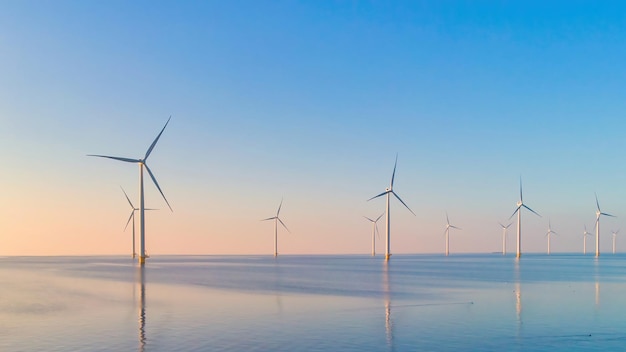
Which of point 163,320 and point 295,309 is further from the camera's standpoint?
point 295,309

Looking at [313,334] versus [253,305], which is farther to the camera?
[253,305]

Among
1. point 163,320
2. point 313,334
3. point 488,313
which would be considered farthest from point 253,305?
point 488,313

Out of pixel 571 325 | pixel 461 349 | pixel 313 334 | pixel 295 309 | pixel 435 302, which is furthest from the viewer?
pixel 435 302

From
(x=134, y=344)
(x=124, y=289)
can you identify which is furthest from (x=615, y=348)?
(x=124, y=289)

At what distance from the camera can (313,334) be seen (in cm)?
3002

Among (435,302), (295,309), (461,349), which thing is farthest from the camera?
(435,302)

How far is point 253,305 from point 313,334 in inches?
571

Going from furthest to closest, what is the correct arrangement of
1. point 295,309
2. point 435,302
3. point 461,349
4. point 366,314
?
point 435,302 → point 295,309 → point 366,314 → point 461,349

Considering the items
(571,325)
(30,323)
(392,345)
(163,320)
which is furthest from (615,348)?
(30,323)

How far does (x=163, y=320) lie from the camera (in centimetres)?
3547

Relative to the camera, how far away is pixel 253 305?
143 ft

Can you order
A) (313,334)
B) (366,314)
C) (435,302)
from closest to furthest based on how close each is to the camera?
(313,334) < (366,314) < (435,302)

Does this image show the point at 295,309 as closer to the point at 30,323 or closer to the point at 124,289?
the point at 30,323

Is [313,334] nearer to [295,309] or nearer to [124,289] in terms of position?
[295,309]
